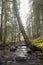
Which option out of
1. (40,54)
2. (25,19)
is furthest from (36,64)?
(25,19)

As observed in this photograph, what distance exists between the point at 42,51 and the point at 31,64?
3383mm

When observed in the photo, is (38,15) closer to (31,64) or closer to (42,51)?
(42,51)

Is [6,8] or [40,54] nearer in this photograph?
[40,54]

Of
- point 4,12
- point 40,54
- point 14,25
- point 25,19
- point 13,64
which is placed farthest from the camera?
point 25,19

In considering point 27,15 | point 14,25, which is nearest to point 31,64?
point 14,25

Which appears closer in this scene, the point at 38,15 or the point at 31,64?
the point at 31,64

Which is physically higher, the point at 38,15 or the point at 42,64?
the point at 38,15

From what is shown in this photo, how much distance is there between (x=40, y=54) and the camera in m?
10.9

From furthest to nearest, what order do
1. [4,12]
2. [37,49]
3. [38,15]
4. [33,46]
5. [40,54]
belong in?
Answer: 1. [38,15]
2. [4,12]
3. [33,46]
4. [37,49]
5. [40,54]

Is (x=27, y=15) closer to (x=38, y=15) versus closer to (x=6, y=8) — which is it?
(x=38, y=15)

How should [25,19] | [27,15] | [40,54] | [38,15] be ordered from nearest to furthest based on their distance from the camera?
[40,54], [38,15], [27,15], [25,19]

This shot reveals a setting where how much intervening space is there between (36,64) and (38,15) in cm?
2239

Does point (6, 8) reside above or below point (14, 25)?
above

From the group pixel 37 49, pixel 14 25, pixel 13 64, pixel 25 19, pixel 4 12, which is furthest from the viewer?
pixel 25 19
